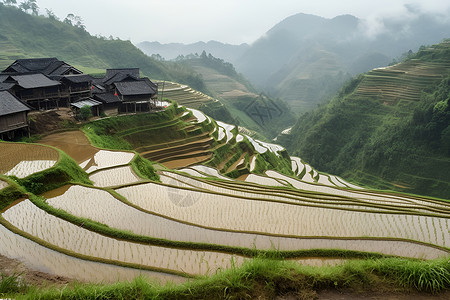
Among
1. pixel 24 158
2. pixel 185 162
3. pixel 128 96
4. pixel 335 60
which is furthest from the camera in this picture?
pixel 335 60

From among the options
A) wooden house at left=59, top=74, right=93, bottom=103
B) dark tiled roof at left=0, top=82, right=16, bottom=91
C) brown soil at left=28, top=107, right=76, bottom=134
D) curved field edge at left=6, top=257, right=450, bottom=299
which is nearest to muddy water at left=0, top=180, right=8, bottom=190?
curved field edge at left=6, top=257, right=450, bottom=299

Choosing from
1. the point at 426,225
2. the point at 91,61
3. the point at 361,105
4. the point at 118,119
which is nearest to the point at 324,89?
the point at 361,105

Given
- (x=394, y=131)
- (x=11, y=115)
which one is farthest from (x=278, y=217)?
(x=394, y=131)

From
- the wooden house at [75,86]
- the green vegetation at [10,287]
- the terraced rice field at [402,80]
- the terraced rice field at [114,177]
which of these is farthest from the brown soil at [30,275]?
the terraced rice field at [402,80]

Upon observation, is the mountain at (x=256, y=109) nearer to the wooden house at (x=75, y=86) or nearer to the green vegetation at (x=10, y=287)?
the wooden house at (x=75, y=86)

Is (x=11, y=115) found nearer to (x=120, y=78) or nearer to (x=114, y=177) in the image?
(x=114, y=177)
